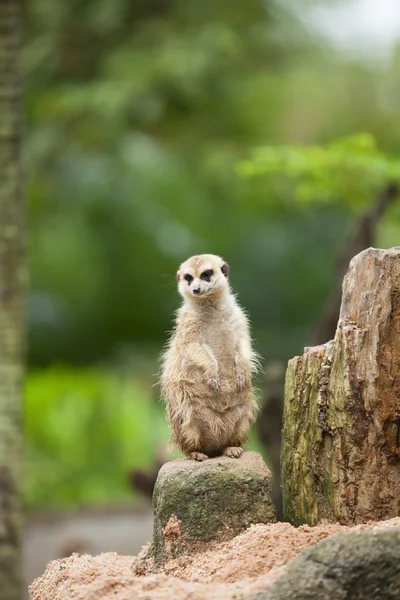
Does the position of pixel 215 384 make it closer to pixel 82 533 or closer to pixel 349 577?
pixel 349 577

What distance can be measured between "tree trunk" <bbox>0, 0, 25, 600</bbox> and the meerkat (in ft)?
3.98

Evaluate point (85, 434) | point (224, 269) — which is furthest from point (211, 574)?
point (85, 434)

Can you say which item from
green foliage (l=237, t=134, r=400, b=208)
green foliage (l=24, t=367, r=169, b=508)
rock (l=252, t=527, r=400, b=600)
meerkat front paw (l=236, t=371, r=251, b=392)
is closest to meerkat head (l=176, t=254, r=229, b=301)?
meerkat front paw (l=236, t=371, r=251, b=392)

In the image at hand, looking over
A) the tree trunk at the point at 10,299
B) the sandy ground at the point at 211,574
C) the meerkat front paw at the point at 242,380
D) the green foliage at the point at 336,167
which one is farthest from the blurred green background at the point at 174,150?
the sandy ground at the point at 211,574

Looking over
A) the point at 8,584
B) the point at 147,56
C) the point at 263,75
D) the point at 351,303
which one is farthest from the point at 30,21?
the point at 351,303

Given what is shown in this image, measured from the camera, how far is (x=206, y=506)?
9.41 ft

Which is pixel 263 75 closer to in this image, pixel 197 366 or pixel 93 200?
pixel 93 200

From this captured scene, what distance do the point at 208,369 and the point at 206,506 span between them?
1.78 ft

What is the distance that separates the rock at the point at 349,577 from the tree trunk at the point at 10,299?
225cm

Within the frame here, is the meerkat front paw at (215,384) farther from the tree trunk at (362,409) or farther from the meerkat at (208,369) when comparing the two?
the tree trunk at (362,409)

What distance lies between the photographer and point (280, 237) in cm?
903

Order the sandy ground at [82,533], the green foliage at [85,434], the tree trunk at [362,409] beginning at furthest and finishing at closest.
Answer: the green foliage at [85,434] → the sandy ground at [82,533] → the tree trunk at [362,409]

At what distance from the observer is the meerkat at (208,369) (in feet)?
10.4

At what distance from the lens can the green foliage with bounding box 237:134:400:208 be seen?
561 cm
